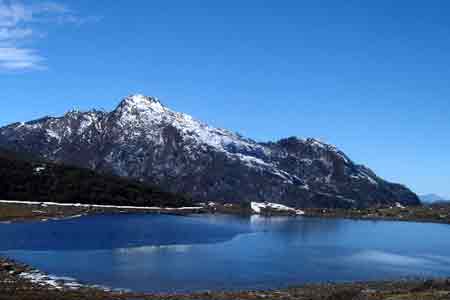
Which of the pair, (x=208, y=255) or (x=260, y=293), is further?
(x=208, y=255)

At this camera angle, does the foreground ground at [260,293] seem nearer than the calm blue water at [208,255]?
Yes

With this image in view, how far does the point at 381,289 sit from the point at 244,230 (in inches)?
4233

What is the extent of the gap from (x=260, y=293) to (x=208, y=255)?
41760mm

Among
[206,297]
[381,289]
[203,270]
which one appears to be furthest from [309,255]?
[206,297]

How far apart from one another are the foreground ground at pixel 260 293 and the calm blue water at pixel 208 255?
6559 mm

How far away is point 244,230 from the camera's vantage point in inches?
7446

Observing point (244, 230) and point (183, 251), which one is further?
point (244, 230)

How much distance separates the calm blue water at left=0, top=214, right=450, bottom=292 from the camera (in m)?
91.4

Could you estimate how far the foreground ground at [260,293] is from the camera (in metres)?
67.2

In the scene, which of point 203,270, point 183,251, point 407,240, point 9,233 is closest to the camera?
point 203,270

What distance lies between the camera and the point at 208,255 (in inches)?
4702

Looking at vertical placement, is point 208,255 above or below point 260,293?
above

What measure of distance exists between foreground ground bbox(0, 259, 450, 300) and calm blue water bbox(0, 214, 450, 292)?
21.5ft

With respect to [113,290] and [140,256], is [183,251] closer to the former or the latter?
[140,256]
